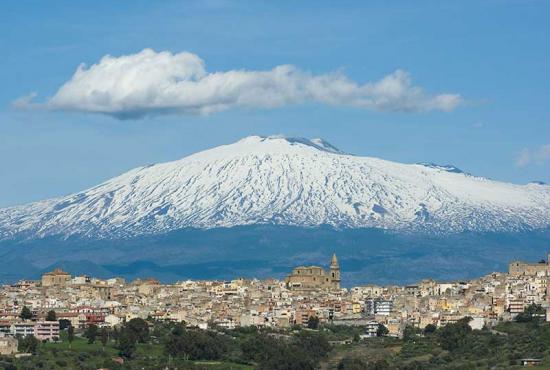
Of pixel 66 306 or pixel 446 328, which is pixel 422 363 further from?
pixel 66 306

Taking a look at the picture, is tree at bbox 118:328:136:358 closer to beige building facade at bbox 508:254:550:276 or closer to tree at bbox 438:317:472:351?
tree at bbox 438:317:472:351

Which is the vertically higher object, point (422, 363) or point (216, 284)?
point (216, 284)

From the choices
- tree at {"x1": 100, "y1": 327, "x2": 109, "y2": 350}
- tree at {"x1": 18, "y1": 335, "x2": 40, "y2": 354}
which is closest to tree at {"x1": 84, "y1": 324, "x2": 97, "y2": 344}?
tree at {"x1": 100, "y1": 327, "x2": 109, "y2": 350}

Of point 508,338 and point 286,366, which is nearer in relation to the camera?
point 286,366

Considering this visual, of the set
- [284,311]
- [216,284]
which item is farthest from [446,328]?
[216,284]

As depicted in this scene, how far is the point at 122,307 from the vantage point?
110 metres

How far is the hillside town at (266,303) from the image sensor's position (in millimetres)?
104188

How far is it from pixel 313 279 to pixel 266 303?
64.5 ft

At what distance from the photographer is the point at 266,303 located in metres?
116

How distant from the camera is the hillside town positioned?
342 feet

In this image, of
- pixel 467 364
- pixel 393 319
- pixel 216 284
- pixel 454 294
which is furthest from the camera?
pixel 216 284

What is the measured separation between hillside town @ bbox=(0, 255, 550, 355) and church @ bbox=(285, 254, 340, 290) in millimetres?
146

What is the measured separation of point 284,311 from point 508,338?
73.4 ft

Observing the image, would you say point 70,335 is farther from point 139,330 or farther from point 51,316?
point 51,316
